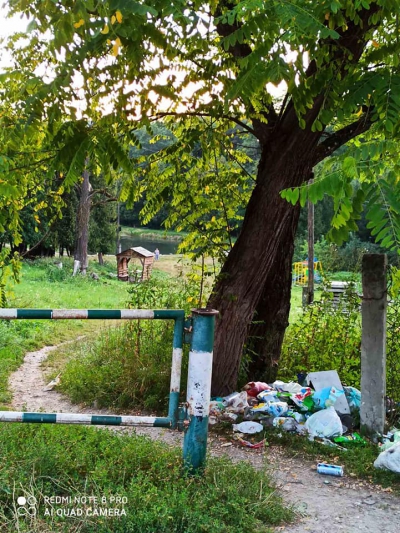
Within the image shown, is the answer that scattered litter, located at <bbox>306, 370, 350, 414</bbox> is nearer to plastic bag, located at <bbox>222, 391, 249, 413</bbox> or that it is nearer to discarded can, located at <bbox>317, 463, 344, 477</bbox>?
plastic bag, located at <bbox>222, 391, 249, 413</bbox>

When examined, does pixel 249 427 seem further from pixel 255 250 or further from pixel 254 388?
pixel 255 250

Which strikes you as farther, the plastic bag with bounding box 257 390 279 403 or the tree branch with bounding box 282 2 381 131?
the plastic bag with bounding box 257 390 279 403

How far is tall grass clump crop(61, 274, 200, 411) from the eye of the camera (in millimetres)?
5430

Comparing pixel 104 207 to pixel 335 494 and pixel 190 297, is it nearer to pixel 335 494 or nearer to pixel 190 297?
pixel 190 297

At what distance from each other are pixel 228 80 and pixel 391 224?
3370 millimetres

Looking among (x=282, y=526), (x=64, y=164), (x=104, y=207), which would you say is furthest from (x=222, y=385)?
(x=104, y=207)

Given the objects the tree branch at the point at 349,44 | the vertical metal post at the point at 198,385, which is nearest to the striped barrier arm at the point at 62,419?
the vertical metal post at the point at 198,385

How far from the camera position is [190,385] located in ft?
10.0

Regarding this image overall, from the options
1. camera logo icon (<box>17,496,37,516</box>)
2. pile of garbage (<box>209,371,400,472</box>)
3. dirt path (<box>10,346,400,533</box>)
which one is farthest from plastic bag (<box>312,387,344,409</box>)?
camera logo icon (<box>17,496,37,516</box>)

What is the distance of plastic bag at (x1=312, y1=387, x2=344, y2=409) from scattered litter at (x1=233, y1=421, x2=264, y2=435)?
665 millimetres

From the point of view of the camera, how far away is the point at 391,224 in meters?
2.27

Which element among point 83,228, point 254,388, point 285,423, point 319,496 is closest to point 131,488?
point 319,496

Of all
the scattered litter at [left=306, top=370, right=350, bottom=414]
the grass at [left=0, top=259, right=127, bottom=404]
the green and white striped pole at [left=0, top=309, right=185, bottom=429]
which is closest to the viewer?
the green and white striped pole at [left=0, top=309, right=185, bottom=429]

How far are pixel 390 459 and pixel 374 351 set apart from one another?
1015 mm
